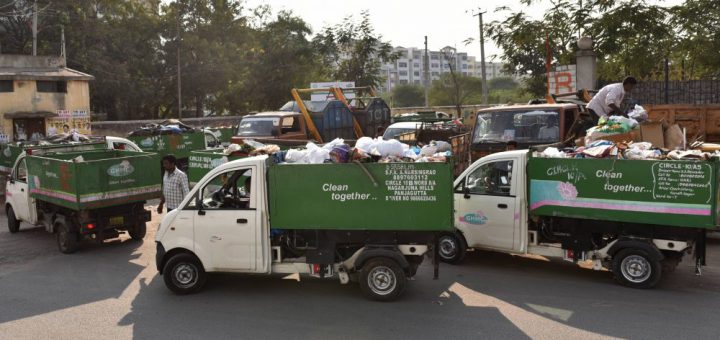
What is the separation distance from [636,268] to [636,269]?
14mm

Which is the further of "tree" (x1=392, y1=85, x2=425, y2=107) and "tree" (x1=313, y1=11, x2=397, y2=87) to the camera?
"tree" (x1=392, y1=85, x2=425, y2=107)

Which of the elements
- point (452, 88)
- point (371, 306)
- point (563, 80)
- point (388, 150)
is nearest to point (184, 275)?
point (371, 306)

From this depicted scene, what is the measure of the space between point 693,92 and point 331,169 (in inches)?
547

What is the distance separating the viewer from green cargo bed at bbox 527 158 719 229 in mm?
7195

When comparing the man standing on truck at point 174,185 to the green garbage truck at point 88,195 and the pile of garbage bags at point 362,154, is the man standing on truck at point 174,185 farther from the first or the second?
the pile of garbage bags at point 362,154

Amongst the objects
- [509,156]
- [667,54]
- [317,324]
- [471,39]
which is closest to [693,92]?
[667,54]

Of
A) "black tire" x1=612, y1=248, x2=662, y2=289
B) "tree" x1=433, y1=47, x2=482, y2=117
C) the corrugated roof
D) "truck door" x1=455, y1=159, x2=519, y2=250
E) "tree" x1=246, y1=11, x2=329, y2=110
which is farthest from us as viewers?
"tree" x1=433, y1=47, x2=482, y2=117

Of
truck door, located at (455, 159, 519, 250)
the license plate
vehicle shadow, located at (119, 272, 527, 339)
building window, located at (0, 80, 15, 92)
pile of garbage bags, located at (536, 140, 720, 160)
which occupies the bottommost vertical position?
vehicle shadow, located at (119, 272, 527, 339)

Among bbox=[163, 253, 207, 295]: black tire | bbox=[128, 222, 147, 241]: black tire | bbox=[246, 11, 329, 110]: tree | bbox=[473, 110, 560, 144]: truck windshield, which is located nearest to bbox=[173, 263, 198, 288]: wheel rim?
bbox=[163, 253, 207, 295]: black tire

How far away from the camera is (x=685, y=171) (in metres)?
7.25

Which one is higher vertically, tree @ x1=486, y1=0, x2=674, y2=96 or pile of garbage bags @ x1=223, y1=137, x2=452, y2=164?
tree @ x1=486, y1=0, x2=674, y2=96

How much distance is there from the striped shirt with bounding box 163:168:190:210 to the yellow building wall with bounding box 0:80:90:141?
19.0 meters

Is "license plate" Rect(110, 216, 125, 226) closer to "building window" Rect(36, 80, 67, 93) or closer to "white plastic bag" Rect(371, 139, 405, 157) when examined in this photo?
"white plastic bag" Rect(371, 139, 405, 157)

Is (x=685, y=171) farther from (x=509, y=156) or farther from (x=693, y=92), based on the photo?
(x=693, y=92)
